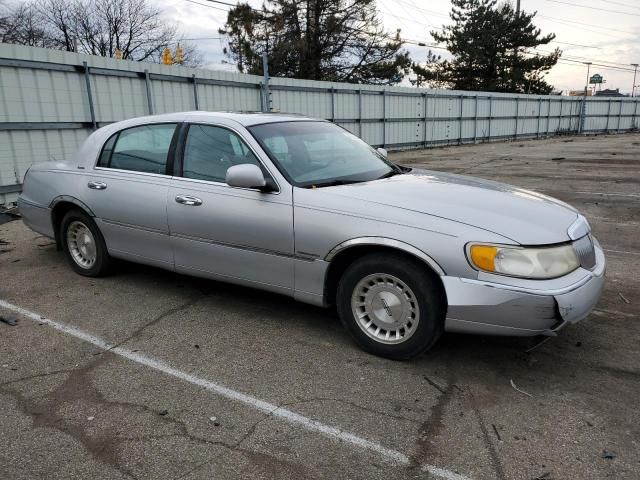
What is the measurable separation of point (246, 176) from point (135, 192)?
1417mm

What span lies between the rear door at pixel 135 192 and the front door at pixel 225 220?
17 centimetres

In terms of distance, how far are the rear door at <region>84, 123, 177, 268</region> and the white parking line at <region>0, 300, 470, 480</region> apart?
3.01 feet

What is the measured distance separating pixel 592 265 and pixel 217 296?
3082 mm

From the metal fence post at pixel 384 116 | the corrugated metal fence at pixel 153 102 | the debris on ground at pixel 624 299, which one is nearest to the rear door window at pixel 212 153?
the debris on ground at pixel 624 299

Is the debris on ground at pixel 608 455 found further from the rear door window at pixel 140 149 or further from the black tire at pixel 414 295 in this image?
the rear door window at pixel 140 149

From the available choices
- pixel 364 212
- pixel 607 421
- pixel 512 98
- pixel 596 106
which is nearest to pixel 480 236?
pixel 364 212

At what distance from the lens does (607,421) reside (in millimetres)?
2857

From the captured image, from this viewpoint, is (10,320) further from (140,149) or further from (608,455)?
(608,455)

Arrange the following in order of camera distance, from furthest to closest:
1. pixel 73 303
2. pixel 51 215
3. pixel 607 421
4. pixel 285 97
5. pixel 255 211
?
pixel 285 97 → pixel 51 215 → pixel 73 303 → pixel 255 211 → pixel 607 421

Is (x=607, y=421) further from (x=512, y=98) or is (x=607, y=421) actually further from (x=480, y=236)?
(x=512, y=98)

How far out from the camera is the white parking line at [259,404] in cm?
257

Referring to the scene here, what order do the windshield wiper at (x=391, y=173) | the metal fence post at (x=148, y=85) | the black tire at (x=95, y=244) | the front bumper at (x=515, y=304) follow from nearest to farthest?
the front bumper at (x=515, y=304)
the windshield wiper at (x=391, y=173)
the black tire at (x=95, y=244)
the metal fence post at (x=148, y=85)

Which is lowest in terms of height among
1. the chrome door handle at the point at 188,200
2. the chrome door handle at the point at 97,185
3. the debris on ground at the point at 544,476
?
the debris on ground at the point at 544,476

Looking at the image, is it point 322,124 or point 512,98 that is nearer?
point 322,124
